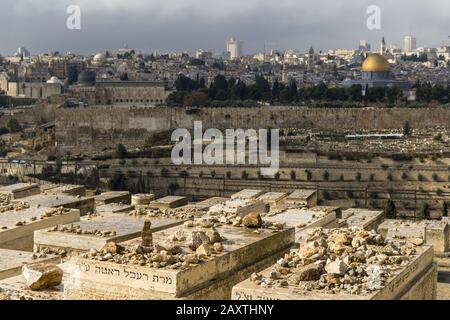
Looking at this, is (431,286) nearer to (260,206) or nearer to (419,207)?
(260,206)

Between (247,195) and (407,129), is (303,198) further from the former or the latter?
(407,129)

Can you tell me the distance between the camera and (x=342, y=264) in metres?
7.82

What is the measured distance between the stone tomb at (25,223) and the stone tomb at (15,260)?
687 millimetres

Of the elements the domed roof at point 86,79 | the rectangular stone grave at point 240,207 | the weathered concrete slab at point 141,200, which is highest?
the domed roof at point 86,79

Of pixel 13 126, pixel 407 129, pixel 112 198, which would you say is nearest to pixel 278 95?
pixel 407 129

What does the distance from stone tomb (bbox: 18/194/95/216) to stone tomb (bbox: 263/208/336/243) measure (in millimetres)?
3475

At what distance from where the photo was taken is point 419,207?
26547 millimetres

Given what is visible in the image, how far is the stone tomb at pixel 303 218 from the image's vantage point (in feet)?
40.3

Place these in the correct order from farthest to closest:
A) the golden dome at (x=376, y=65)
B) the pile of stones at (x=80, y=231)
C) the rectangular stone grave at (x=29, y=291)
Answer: the golden dome at (x=376, y=65) → the pile of stones at (x=80, y=231) → the rectangular stone grave at (x=29, y=291)

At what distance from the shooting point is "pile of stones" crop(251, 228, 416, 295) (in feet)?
24.8

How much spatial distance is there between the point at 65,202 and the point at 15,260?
4260 millimetres

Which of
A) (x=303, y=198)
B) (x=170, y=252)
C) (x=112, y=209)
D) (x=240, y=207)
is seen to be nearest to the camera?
(x=170, y=252)

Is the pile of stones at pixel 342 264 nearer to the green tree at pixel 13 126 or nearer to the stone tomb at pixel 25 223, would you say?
the stone tomb at pixel 25 223

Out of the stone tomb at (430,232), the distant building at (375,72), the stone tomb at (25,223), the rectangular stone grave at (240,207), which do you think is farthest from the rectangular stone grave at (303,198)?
the distant building at (375,72)
